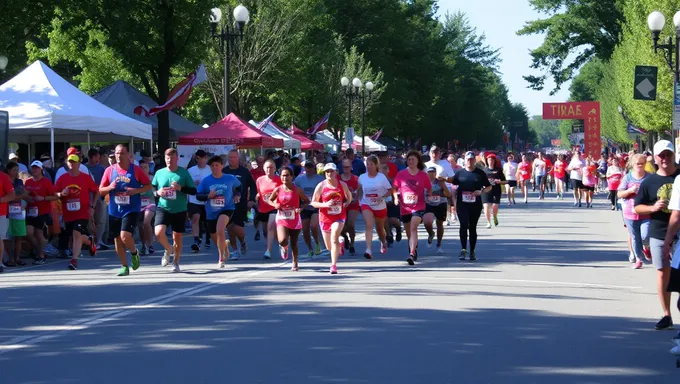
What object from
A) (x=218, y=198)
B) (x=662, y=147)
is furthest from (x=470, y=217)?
(x=662, y=147)

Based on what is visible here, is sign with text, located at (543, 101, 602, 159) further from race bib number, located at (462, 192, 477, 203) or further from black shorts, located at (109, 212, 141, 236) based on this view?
black shorts, located at (109, 212, 141, 236)

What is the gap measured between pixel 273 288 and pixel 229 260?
4694mm

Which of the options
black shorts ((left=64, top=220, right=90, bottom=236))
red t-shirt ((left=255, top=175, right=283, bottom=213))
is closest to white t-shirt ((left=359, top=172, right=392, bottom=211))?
red t-shirt ((left=255, top=175, right=283, bottom=213))

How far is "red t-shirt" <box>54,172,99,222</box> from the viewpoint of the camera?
17.5 metres

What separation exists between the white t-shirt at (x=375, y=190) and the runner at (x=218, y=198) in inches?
80.8

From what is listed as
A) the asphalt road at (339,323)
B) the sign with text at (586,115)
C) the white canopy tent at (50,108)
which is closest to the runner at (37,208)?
the asphalt road at (339,323)

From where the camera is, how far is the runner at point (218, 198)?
17312mm

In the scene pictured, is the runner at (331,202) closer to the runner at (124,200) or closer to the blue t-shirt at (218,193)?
the blue t-shirt at (218,193)

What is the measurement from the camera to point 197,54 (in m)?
35.6

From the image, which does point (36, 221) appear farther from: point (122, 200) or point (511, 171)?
point (511, 171)

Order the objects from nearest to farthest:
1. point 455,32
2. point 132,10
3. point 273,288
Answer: point 273,288, point 132,10, point 455,32

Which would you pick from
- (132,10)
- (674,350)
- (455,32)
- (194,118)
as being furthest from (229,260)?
(455,32)

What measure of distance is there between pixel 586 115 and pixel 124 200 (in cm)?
4783

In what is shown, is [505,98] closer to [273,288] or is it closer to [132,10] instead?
[132,10]
